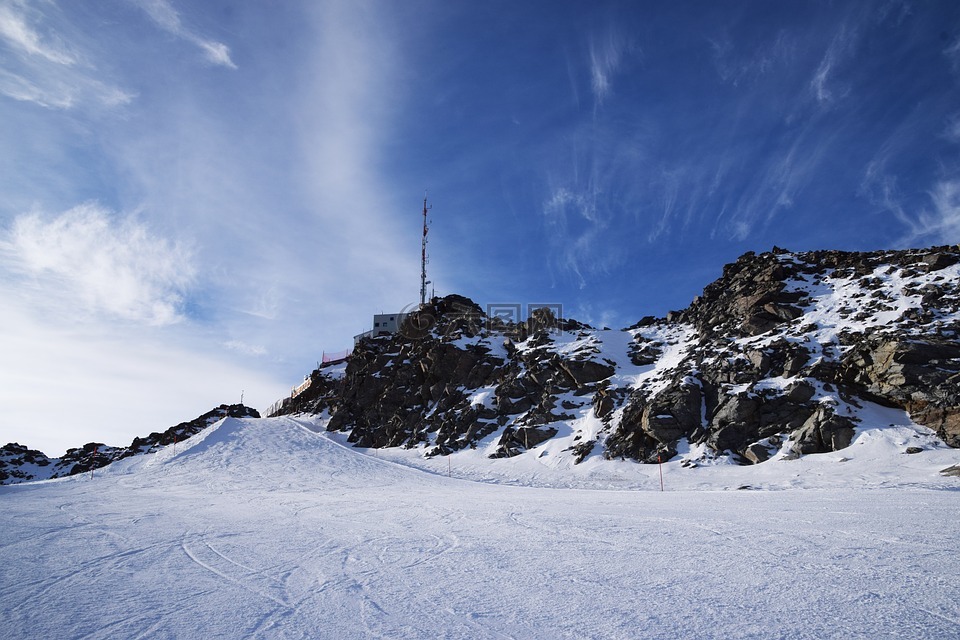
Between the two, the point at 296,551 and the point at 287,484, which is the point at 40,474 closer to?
the point at 287,484

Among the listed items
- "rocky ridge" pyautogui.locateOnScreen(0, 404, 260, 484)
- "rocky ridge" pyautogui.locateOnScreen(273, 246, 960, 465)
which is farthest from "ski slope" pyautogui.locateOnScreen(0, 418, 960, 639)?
"rocky ridge" pyautogui.locateOnScreen(0, 404, 260, 484)

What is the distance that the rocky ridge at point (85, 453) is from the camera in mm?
58031

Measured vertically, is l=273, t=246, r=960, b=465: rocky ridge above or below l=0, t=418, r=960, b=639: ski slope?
above

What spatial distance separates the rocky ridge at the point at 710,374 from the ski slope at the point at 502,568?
8.37 meters

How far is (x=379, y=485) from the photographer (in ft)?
78.4

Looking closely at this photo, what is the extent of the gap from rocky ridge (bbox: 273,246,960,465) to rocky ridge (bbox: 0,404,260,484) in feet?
72.3

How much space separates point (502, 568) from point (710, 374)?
2622cm

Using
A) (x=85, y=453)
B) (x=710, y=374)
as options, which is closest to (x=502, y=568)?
(x=710, y=374)

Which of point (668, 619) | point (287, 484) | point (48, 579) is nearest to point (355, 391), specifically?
point (287, 484)

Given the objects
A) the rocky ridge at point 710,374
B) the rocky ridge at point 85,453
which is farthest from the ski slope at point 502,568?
the rocky ridge at point 85,453

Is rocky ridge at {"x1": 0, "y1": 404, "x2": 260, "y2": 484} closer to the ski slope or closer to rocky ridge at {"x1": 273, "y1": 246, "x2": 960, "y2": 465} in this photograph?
rocky ridge at {"x1": 273, "y1": 246, "x2": 960, "y2": 465}

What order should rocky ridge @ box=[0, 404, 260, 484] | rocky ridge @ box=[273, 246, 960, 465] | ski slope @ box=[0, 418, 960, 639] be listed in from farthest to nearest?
rocky ridge @ box=[0, 404, 260, 484] → rocky ridge @ box=[273, 246, 960, 465] → ski slope @ box=[0, 418, 960, 639]

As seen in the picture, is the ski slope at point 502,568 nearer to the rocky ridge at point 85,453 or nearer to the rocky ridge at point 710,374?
the rocky ridge at point 710,374

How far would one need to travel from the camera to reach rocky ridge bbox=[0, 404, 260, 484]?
2285 inches
